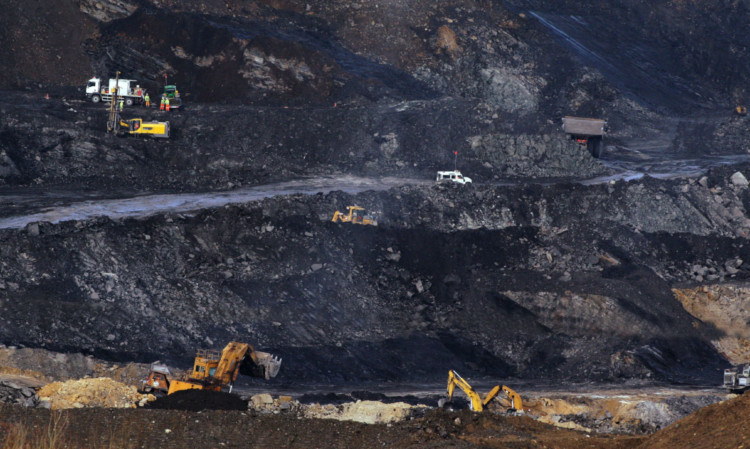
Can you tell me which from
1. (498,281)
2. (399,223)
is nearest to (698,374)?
(498,281)

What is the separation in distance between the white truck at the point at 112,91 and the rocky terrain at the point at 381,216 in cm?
105

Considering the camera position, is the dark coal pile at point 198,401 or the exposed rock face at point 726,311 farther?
the exposed rock face at point 726,311

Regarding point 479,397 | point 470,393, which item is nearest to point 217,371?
point 470,393

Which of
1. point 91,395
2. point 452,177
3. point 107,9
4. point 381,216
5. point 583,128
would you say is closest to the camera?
point 91,395

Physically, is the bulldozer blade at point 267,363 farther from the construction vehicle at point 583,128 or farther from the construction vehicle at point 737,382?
the construction vehicle at point 583,128

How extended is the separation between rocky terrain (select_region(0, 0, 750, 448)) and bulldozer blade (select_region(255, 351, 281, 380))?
1.63 feet

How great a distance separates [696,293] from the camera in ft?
114

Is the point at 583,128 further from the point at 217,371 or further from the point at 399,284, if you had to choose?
the point at 217,371

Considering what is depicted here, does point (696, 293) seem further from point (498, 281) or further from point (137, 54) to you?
point (137, 54)

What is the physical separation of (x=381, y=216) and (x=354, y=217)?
132 cm

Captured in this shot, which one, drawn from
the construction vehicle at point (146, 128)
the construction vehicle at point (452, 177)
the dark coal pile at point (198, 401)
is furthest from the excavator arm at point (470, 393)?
the construction vehicle at point (146, 128)

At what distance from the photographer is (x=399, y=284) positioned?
1320 inches

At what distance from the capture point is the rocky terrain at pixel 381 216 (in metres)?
27.8

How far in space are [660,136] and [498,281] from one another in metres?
20.4
